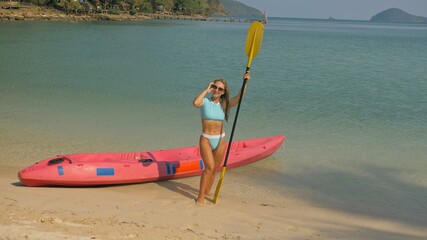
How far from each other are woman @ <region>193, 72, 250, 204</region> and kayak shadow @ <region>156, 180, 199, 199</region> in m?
0.68

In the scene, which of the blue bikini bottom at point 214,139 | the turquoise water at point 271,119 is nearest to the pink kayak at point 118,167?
the turquoise water at point 271,119

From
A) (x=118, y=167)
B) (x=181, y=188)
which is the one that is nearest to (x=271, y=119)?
(x=181, y=188)

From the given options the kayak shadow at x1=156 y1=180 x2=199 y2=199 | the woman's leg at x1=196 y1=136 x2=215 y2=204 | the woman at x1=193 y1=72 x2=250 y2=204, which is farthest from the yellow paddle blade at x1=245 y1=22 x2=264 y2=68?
the kayak shadow at x1=156 y1=180 x2=199 y2=199

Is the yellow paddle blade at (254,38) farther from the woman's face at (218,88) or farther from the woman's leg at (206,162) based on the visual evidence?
the woman's leg at (206,162)

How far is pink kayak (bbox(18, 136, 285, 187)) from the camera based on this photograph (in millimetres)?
7262

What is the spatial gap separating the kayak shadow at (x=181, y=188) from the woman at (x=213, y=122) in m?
0.68

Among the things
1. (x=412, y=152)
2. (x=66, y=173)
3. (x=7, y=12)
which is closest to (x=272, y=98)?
(x=412, y=152)

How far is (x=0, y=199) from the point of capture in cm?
642

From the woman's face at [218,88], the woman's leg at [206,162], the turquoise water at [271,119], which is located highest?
the woman's face at [218,88]

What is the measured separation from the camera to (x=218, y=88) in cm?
651

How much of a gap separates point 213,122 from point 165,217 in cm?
140

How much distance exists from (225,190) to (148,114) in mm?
6734

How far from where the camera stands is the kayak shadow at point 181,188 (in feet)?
24.9

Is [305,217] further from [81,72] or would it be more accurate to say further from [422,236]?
[81,72]
